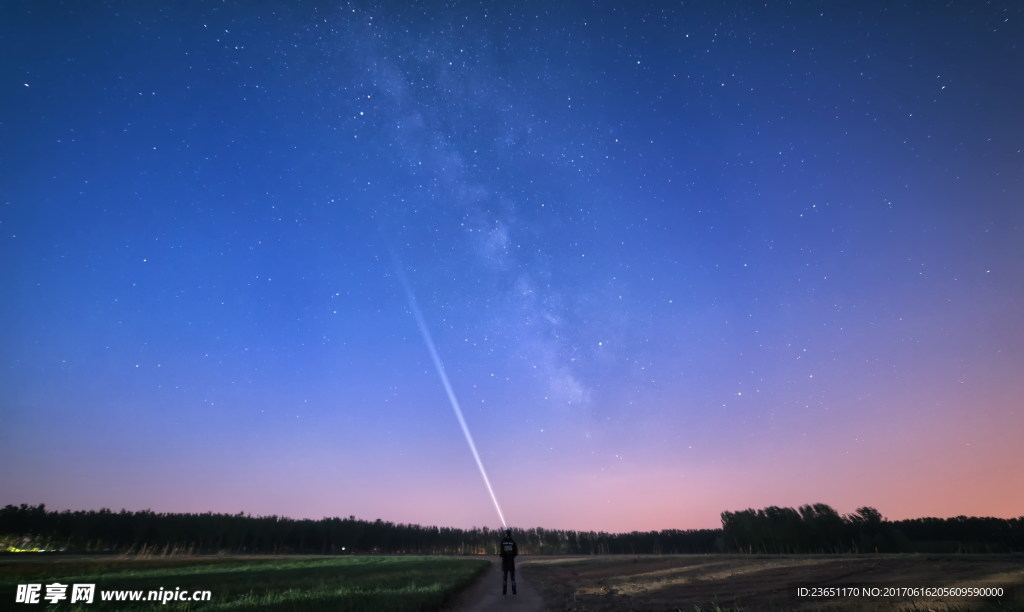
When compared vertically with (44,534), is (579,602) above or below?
above

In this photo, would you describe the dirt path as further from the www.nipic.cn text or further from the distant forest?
the distant forest

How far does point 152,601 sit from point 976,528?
16460 centimetres

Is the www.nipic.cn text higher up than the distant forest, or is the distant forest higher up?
the www.nipic.cn text

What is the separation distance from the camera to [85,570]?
105 ft

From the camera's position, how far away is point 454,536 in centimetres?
15638

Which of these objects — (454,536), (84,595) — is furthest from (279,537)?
(84,595)

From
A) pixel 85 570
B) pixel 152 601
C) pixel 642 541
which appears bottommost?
pixel 642 541

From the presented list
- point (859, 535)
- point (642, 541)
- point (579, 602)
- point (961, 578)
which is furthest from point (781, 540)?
point (579, 602)

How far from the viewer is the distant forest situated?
100 m

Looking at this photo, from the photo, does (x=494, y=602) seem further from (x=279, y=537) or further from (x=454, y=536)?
(x=454, y=536)

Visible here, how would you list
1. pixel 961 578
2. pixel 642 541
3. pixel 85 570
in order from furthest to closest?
pixel 642 541, pixel 85 570, pixel 961 578

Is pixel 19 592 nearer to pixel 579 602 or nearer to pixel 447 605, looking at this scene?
pixel 447 605

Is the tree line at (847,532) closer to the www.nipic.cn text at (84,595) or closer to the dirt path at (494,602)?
the dirt path at (494,602)

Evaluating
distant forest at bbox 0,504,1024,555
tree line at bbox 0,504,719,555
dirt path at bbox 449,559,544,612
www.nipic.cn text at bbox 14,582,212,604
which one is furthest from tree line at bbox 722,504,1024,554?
www.nipic.cn text at bbox 14,582,212,604
